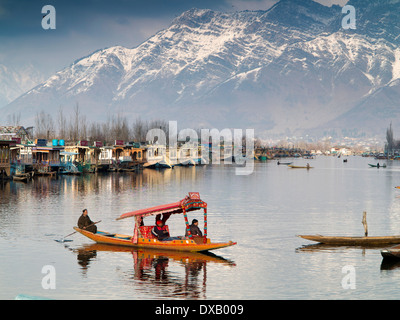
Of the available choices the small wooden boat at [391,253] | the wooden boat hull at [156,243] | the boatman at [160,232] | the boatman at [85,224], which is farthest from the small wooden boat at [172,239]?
the small wooden boat at [391,253]

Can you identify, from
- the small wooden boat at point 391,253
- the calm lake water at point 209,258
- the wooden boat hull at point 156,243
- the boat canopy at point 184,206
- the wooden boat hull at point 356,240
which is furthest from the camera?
the wooden boat hull at point 356,240

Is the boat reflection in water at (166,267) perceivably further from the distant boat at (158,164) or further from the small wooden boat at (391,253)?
the distant boat at (158,164)

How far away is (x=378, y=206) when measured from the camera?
74.6 m

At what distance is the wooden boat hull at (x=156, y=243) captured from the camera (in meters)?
38.4

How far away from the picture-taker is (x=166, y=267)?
35875mm

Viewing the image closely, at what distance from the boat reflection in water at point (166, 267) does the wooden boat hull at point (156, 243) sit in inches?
11.5

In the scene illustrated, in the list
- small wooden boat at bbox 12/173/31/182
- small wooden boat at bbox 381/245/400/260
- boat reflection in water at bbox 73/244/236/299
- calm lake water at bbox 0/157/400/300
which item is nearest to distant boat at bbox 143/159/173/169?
small wooden boat at bbox 12/173/31/182

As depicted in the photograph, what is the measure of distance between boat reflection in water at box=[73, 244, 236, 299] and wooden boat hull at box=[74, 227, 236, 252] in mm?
293

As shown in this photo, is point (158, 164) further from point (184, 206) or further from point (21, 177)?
point (184, 206)

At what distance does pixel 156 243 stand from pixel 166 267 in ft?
12.4

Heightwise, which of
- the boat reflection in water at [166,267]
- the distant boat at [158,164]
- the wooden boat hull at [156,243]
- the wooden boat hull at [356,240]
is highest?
the distant boat at [158,164]

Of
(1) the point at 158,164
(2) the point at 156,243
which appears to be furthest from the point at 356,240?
(1) the point at 158,164
